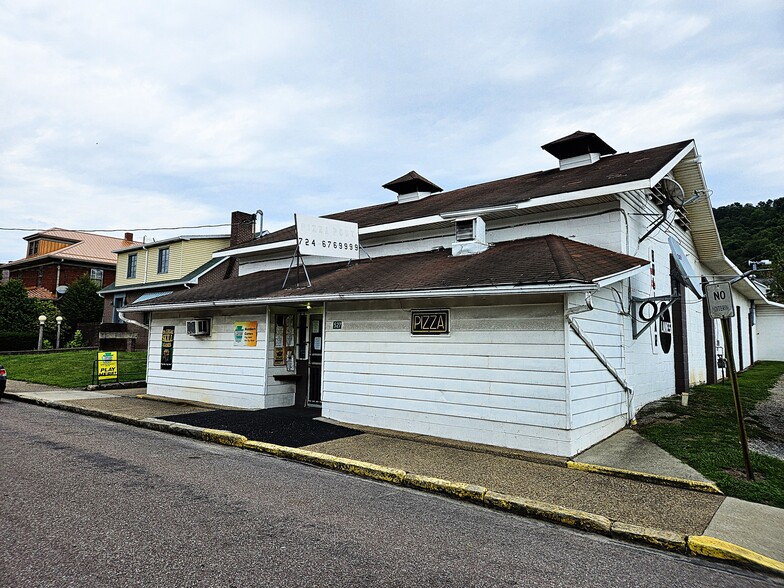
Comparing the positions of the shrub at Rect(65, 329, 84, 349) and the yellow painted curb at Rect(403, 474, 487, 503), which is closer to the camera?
the yellow painted curb at Rect(403, 474, 487, 503)

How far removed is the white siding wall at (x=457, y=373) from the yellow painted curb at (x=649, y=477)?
1.74 feet

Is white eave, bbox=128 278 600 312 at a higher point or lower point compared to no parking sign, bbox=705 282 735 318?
higher

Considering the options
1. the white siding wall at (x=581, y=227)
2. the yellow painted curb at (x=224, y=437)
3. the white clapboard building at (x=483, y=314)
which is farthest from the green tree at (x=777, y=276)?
the yellow painted curb at (x=224, y=437)

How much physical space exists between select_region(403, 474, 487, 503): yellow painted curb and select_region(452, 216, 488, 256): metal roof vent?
17.0ft

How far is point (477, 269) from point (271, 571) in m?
6.10

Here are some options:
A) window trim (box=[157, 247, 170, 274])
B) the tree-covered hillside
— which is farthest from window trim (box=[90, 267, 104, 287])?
the tree-covered hillside

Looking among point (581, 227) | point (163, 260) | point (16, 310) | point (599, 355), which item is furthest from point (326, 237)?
point (16, 310)

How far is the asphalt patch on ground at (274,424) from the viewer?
852cm

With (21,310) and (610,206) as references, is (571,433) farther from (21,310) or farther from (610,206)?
(21,310)

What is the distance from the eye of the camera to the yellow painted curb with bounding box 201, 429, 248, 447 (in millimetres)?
8336

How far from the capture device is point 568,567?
13.1 feet

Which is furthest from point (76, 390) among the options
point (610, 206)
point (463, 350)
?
point (610, 206)

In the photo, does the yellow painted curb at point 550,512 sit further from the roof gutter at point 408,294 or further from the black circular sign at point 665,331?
the black circular sign at point 665,331

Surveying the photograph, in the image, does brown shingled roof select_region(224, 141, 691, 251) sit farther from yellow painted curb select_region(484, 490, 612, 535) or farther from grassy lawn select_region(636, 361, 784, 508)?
yellow painted curb select_region(484, 490, 612, 535)
